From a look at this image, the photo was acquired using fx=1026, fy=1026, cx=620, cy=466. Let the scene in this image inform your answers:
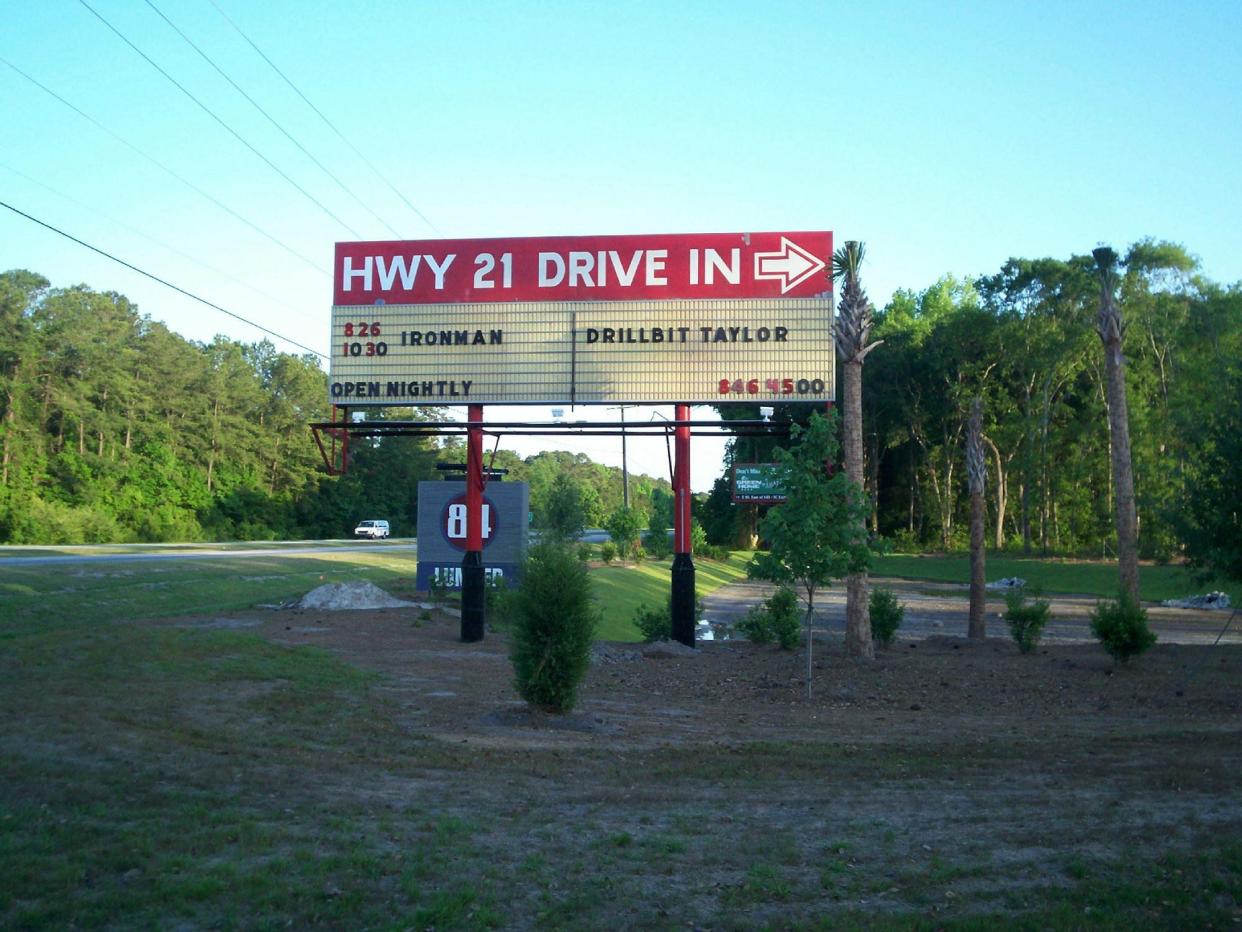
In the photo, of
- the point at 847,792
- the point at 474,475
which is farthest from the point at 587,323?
the point at 847,792

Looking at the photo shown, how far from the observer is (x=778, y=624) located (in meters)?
21.5

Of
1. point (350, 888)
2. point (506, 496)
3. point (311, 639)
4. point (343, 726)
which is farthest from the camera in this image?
point (506, 496)

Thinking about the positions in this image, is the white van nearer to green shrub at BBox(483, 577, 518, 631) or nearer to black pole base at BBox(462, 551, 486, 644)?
green shrub at BBox(483, 577, 518, 631)

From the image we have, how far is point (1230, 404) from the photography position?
1655 centimetres

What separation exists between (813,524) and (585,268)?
7150 millimetres

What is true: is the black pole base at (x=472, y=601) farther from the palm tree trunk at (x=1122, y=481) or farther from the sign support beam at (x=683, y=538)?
the palm tree trunk at (x=1122, y=481)

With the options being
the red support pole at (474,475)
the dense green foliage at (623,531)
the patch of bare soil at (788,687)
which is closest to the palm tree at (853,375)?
the patch of bare soil at (788,687)

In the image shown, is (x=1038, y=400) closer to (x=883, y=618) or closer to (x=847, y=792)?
(x=883, y=618)

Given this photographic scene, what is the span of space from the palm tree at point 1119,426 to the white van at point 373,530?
58.3 m

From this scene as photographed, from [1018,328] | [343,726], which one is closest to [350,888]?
[343,726]

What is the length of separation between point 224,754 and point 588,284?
1234 cm

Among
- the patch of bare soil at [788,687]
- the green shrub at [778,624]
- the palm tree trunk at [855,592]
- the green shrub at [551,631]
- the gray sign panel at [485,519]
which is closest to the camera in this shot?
the green shrub at [551,631]

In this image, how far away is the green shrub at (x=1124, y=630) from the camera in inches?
693

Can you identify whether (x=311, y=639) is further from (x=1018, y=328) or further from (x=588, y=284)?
(x=1018, y=328)
